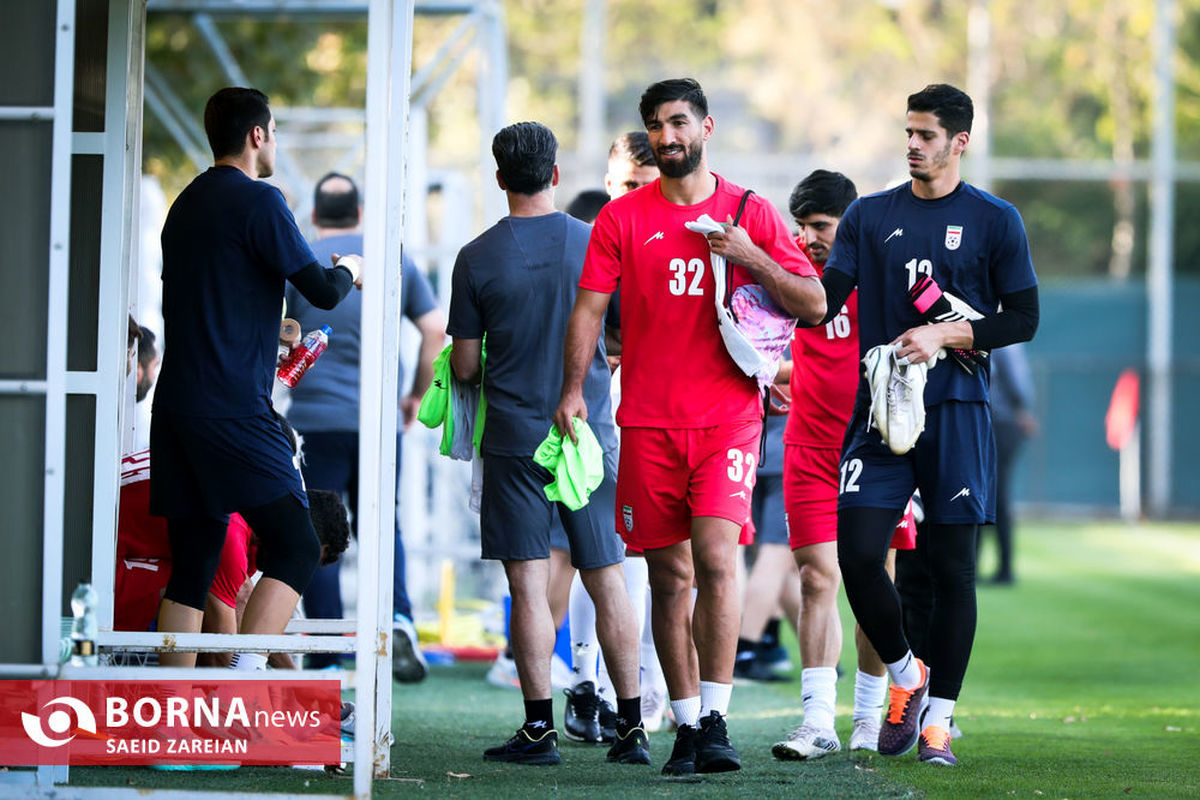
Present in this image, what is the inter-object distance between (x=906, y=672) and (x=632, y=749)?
1.00 m

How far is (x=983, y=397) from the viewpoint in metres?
5.82

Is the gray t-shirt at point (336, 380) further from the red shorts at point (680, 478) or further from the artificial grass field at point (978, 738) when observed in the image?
the red shorts at point (680, 478)

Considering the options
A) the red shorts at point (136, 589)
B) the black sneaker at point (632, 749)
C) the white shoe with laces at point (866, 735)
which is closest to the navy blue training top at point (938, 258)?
the white shoe with laces at point (866, 735)

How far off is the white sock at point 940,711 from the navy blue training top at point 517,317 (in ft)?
5.33

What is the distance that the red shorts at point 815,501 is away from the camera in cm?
634

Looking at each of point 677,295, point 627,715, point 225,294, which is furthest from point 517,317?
point 627,715

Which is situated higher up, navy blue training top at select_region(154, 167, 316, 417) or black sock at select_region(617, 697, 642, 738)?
navy blue training top at select_region(154, 167, 316, 417)

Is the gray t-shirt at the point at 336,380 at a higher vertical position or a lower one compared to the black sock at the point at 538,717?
higher

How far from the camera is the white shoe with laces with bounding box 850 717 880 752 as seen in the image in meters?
6.26

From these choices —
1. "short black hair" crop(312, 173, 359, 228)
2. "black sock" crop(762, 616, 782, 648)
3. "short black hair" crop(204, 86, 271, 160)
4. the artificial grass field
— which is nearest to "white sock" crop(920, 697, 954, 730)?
the artificial grass field

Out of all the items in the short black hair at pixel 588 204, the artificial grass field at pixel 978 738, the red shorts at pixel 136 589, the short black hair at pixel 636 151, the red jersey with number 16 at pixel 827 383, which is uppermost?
the short black hair at pixel 636 151

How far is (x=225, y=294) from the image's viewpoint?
17.7 feet

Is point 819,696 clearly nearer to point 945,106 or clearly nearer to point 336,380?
point 945,106

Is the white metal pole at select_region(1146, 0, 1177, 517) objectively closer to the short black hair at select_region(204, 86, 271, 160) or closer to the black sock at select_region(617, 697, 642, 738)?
the black sock at select_region(617, 697, 642, 738)
